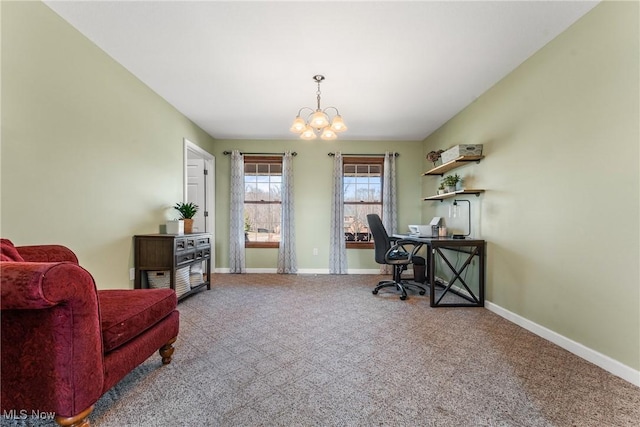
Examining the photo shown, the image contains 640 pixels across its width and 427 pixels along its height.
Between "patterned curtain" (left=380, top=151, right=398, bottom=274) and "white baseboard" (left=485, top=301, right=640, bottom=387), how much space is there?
2.27 m

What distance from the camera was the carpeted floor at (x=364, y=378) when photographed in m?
1.37

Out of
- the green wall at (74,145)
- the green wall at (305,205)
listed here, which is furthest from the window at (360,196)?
the green wall at (74,145)

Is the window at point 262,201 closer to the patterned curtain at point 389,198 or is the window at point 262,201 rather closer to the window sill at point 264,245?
the window sill at point 264,245

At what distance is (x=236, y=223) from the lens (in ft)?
15.9

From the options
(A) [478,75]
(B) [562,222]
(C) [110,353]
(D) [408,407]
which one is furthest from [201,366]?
(A) [478,75]

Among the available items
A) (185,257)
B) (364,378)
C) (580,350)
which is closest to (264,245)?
(185,257)

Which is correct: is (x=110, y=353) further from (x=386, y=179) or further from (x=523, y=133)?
(x=386, y=179)

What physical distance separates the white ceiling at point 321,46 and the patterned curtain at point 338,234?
166 cm

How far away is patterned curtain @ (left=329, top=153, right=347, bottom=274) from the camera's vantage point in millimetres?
4875

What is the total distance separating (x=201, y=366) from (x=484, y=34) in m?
3.17

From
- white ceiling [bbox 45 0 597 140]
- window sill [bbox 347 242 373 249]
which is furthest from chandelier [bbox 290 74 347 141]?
window sill [bbox 347 242 373 249]

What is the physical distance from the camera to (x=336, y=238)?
16.0 ft

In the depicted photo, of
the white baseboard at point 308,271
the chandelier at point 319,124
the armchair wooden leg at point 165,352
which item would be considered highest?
the chandelier at point 319,124

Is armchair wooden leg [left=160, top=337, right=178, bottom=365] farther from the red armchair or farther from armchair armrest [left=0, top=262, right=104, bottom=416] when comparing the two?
armchair armrest [left=0, top=262, right=104, bottom=416]
